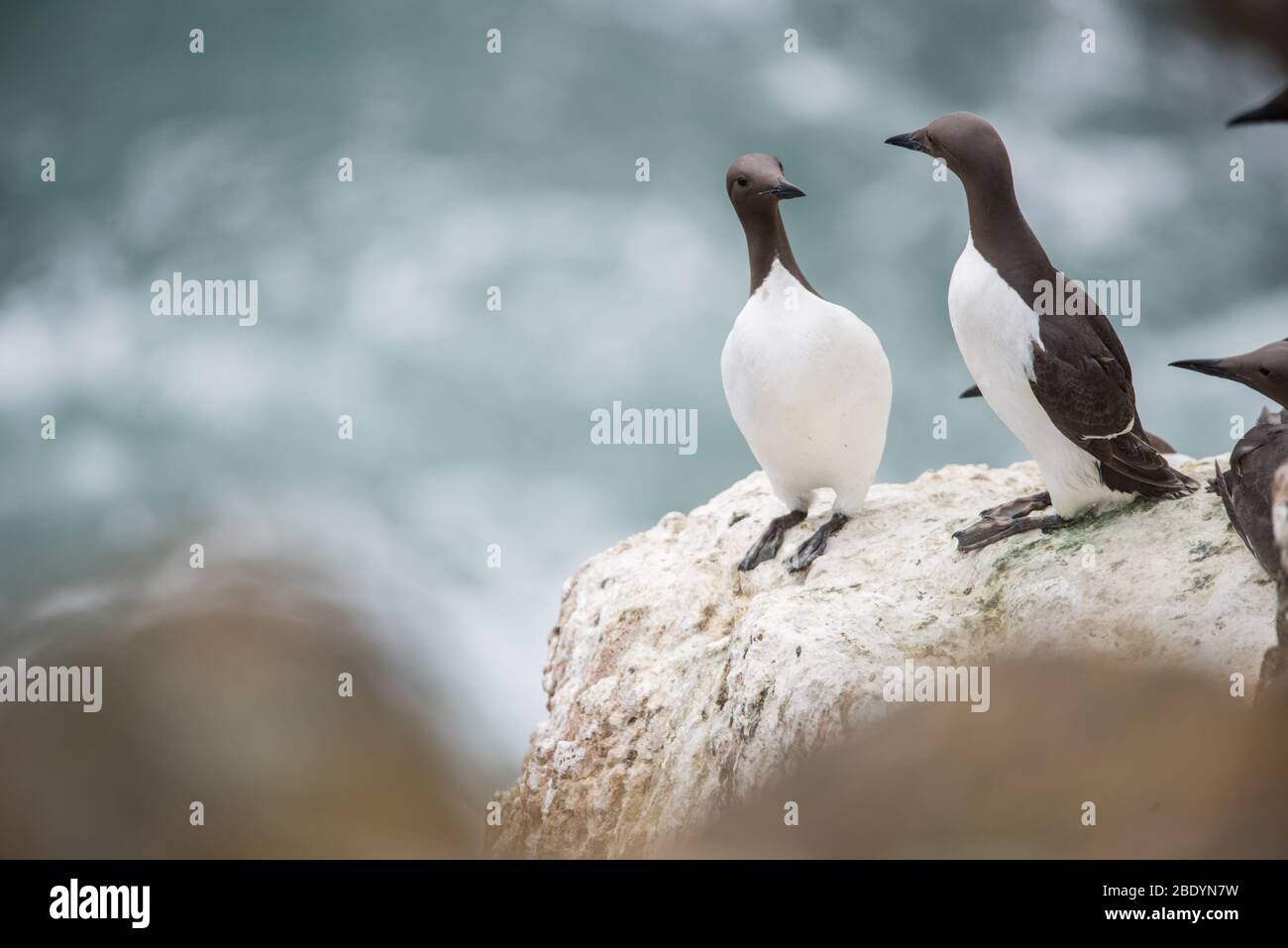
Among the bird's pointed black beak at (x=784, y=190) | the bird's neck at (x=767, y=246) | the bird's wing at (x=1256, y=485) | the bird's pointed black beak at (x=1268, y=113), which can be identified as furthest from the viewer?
the bird's neck at (x=767, y=246)

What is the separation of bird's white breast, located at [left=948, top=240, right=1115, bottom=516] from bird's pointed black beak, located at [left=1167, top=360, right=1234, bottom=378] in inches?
23.5

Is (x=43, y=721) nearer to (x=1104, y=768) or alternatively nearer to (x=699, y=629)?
(x=699, y=629)

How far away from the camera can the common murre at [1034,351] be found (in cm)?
539

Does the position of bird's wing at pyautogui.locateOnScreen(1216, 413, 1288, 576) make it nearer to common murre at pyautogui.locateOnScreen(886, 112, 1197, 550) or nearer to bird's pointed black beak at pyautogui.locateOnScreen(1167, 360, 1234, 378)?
bird's pointed black beak at pyautogui.locateOnScreen(1167, 360, 1234, 378)

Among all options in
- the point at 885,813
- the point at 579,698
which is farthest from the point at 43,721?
the point at 885,813

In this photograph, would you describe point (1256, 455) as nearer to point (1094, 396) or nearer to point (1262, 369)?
point (1262, 369)

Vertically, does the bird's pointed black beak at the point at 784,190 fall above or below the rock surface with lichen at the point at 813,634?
above

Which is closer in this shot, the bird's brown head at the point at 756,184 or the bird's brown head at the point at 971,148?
the bird's brown head at the point at 971,148

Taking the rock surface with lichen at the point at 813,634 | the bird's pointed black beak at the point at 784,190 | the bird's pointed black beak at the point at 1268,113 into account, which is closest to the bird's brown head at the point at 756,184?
the bird's pointed black beak at the point at 784,190

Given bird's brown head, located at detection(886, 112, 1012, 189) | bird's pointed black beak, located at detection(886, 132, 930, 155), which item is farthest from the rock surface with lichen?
bird's pointed black beak, located at detection(886, 132, 930, 155)

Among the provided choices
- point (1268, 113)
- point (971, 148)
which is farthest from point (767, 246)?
point (1268, 113)

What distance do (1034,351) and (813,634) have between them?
1.52 meters

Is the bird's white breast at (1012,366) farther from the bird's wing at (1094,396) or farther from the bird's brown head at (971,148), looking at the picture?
the bird's brown head at (971,148)

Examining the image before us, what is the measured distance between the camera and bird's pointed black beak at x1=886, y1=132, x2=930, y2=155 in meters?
5.70
